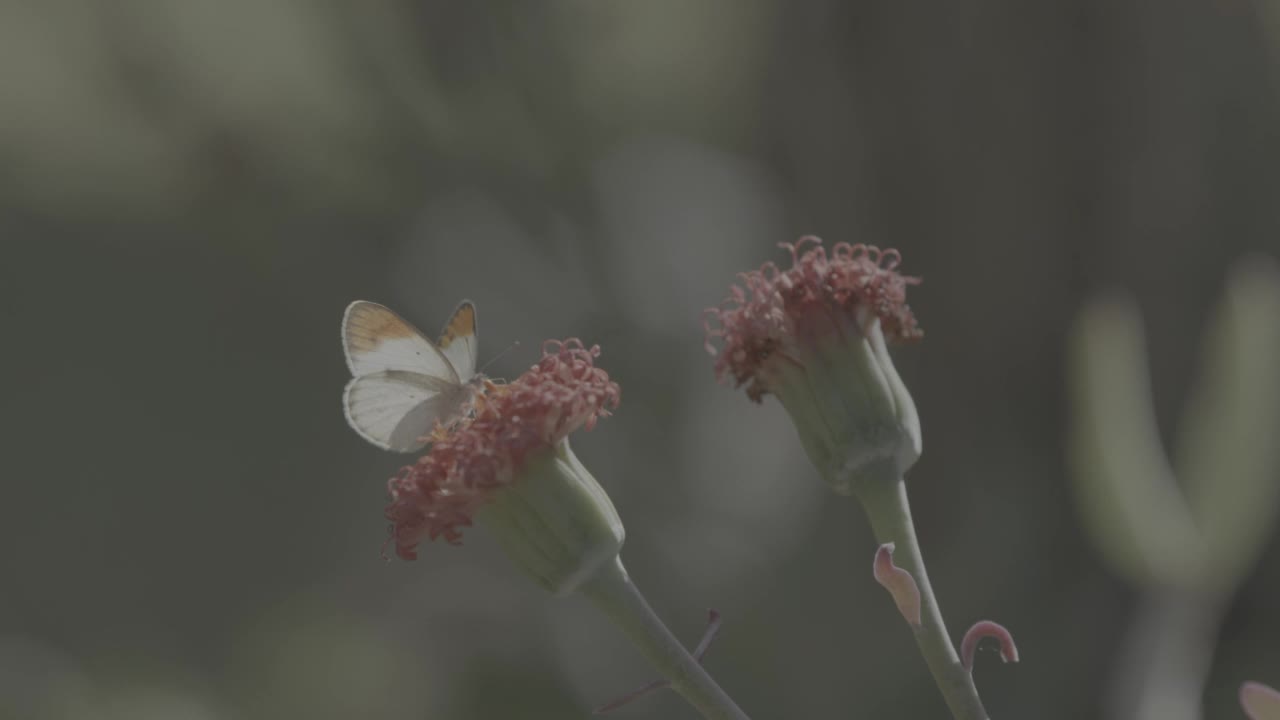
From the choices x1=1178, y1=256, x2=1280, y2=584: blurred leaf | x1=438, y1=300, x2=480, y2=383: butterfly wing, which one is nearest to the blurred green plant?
x1=1178, y1=256, x2=1280, y2=584: blurred leaf

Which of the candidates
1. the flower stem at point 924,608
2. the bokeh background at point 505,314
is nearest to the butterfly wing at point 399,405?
the flower stem at point 924,608

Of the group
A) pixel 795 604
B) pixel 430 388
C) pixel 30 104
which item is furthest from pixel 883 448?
pixel 30 104

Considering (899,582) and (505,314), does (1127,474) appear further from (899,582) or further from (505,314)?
(505,314)

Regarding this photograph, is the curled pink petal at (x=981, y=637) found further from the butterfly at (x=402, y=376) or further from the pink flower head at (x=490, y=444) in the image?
the butterfly at (x=402, y=376)

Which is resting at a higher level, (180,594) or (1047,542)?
(1047,542)

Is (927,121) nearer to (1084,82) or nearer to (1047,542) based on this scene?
(1084,82)

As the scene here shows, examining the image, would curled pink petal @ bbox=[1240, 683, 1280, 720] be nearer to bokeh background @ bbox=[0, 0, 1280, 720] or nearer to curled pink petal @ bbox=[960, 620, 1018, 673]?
curled pink petal @ bbox=[960, 620, 1018, 673]
